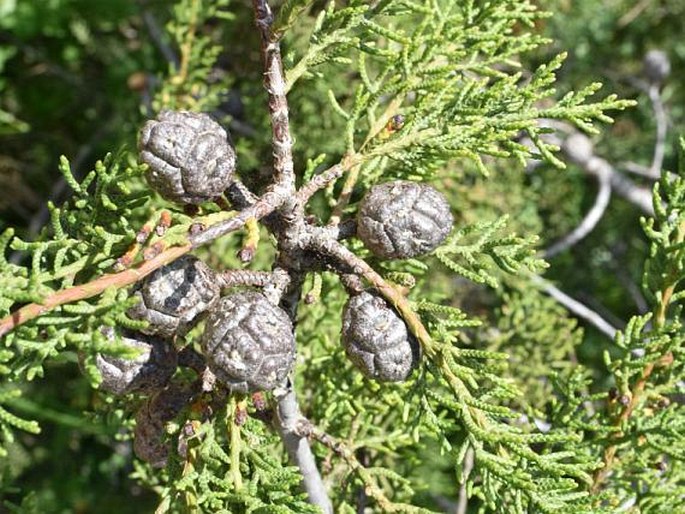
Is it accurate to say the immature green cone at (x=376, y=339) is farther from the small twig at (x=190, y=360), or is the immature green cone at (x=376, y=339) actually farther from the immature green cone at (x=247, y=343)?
the small twig at (x=190, y=360)

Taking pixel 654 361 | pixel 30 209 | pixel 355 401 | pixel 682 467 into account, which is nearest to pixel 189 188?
pixel 355 401

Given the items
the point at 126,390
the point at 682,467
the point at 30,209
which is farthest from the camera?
the point at 30,209

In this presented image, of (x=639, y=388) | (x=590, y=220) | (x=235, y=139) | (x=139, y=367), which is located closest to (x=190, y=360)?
(x=139, y=367)

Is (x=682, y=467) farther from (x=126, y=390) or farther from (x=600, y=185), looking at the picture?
(x=600, y=185)

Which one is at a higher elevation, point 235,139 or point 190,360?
point 235,139

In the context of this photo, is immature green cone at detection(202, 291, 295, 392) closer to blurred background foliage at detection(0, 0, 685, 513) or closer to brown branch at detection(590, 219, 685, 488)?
brown branch at detection(590, 219, 685, 488)

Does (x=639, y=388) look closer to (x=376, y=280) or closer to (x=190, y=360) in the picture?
(x=376, y=280)
